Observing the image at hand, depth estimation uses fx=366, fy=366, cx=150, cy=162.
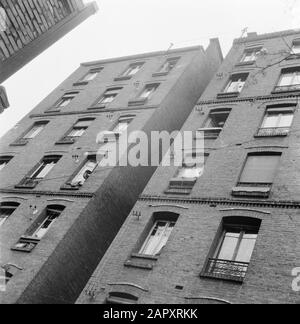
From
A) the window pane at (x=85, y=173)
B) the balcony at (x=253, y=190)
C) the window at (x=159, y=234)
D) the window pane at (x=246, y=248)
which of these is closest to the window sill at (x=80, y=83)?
the window pane at (x=85, y=173)

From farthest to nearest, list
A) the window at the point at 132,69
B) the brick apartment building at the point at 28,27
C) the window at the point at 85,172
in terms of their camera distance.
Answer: the window at the point at 132,69, the window at the point at 85,172, the brick apartment building at the point at 28,27

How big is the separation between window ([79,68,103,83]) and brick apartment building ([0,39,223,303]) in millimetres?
77

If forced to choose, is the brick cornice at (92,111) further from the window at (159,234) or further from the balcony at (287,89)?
the window at (159,234)

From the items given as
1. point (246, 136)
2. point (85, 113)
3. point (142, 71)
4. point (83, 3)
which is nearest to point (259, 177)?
point (246, 136)

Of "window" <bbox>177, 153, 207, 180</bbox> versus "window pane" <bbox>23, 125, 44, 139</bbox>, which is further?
"window pane" <bbox>23, 125, 44, 139</bbox>

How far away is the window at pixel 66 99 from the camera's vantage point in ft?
80.5

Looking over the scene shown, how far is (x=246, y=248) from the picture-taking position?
11250mm

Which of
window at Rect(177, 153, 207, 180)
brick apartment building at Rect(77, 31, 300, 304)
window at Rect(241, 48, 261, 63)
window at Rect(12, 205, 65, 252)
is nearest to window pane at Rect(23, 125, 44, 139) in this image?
window at Rect(12, 205, 65, 252)

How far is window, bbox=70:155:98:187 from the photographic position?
16.5m

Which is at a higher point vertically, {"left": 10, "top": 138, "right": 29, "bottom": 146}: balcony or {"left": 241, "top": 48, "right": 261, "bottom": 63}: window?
{"left": 241, "top": 48, "right": 261, "bottom": 63}: window

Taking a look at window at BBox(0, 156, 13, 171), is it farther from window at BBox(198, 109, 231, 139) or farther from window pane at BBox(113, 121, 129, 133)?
window at BBox(198, 109, 231, 139)

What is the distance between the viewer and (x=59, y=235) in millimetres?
13836

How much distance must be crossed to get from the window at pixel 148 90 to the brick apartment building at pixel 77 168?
6 centimetres

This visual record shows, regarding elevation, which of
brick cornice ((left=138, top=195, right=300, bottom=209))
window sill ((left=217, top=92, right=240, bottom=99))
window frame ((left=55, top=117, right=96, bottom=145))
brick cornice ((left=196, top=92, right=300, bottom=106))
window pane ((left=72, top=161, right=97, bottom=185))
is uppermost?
window sill ((left=217, top=92, right=240, bottom=99))
